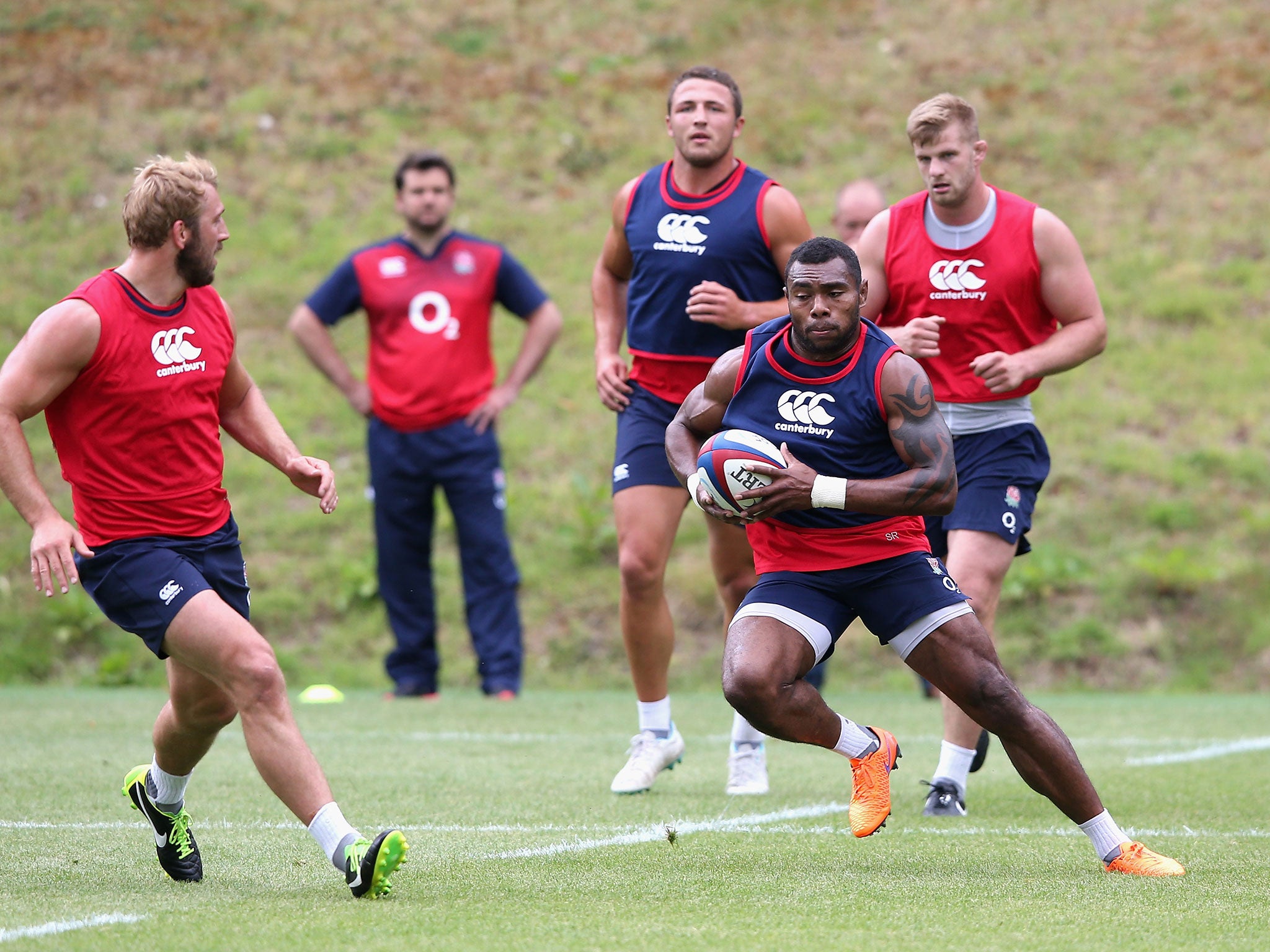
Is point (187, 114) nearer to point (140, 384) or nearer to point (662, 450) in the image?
point (662, 450)

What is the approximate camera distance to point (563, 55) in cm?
1950

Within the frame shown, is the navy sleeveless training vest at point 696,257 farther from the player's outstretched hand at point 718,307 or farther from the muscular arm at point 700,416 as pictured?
the muscular arm at point 700,416

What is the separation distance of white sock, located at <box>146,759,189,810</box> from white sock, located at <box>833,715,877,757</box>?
2028 millimetres

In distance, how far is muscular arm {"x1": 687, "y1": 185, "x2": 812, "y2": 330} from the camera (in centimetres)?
668

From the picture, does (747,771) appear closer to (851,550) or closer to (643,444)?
(643,444)

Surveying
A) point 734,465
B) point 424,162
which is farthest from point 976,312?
point 424,162

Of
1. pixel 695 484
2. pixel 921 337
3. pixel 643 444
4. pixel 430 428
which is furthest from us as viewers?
pixel 430 428

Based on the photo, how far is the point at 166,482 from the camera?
4859 millimetres

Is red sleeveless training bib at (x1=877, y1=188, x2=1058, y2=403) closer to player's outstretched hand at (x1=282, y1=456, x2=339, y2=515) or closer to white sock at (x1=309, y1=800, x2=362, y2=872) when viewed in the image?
player's outstretched hand at (x1=282, y1=456, x2=339, y2=515)

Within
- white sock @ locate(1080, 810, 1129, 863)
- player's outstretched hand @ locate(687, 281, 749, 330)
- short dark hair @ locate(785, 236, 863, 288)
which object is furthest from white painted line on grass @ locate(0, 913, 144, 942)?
player's outstretched hand @ locate(687, 281, 749, 330)

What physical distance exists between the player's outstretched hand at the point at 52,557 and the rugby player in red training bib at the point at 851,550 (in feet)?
5.97

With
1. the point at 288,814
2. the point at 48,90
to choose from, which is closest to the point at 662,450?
the point at 288,814

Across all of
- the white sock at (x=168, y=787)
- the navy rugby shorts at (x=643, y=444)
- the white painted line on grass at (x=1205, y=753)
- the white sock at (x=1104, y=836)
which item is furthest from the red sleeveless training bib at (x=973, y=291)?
the white sock at (x=168, y=787)

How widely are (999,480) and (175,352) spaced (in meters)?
3.23
